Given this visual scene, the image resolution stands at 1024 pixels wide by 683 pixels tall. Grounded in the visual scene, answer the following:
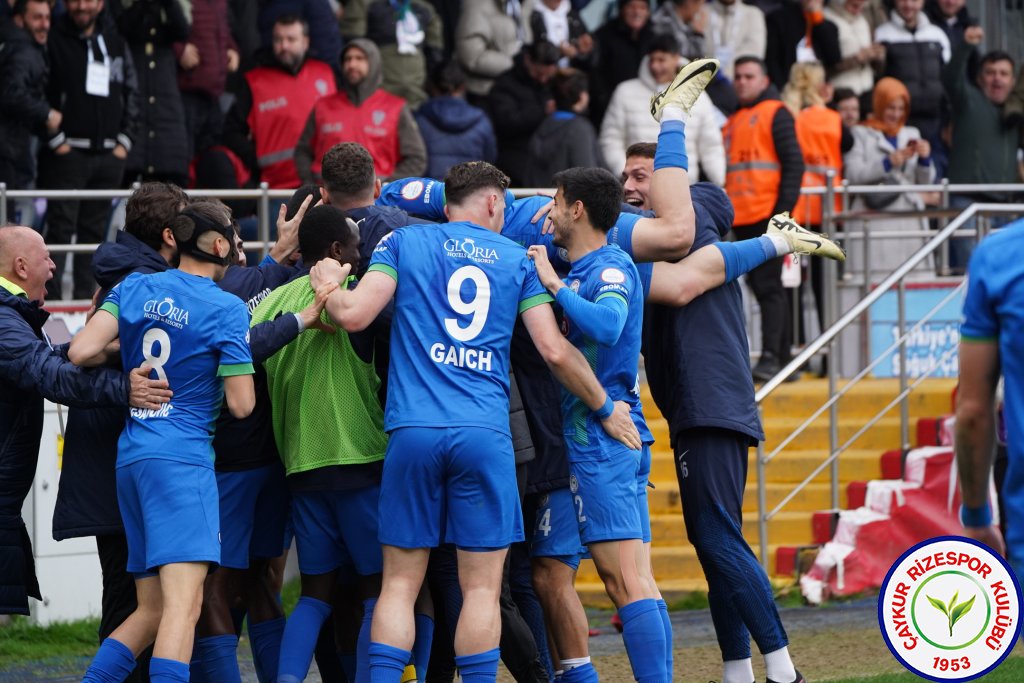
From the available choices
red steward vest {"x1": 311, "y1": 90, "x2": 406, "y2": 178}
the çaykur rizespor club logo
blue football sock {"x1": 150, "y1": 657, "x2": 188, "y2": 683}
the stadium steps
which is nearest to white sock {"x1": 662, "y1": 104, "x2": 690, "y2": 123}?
the çaykur rizespor club logo

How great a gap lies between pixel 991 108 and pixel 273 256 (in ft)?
32.1

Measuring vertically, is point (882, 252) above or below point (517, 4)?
below

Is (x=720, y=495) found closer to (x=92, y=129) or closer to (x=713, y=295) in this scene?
(x=713, y=295)

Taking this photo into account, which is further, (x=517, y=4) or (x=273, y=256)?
(x=517, y=4)

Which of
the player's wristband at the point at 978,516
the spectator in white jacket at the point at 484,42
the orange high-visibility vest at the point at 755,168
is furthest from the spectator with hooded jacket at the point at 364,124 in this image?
the player's wristband at the point at 978,516

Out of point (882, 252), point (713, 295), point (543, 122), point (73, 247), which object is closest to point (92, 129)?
point (73, 247)

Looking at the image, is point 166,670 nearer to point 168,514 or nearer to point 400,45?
point 168,514

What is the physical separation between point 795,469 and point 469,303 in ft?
19.6

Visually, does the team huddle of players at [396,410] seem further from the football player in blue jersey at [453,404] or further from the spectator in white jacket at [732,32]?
the spectator in white jacket at [732,32]

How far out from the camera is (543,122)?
12.9 m

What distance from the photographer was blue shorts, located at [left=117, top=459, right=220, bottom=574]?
619cm

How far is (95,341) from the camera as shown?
6.37 metres

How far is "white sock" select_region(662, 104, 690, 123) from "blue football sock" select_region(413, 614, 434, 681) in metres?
2.46

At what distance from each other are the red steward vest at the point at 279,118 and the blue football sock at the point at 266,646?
569 cm
